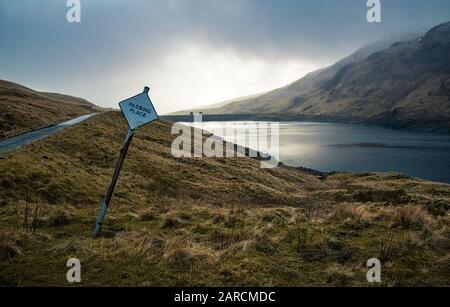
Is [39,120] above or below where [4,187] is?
above

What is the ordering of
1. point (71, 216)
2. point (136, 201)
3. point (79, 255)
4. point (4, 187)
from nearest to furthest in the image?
point (79, 255) < point (71, 216) < point (4, 187) < point (136, 201)

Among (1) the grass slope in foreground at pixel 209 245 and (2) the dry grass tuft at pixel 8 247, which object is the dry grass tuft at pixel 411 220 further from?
(2) the dry grass tuft at pixel 8 247

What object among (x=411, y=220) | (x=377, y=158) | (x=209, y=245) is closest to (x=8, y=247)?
(x=209, y=245)

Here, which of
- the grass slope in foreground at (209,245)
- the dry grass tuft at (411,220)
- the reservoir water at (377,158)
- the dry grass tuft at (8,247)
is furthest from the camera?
the reservoir water at (377,158)

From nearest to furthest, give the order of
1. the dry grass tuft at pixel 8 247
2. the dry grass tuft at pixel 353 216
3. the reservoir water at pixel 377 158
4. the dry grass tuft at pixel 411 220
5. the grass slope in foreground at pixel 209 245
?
the grass slope in foreground at pixel 209 245, the dry grass tuft at pixel 8 247, the dry grass tuft at pixel 411 220, the dry grass tuft at pixel 353 216, the reservoir water at pixel 377 158

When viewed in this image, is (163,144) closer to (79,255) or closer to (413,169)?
(79,255)

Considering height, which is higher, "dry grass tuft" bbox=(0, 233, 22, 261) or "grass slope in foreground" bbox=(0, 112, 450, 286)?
"dry grass tuft" bbox=(0, 233, 22, 261)

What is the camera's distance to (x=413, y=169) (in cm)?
8050

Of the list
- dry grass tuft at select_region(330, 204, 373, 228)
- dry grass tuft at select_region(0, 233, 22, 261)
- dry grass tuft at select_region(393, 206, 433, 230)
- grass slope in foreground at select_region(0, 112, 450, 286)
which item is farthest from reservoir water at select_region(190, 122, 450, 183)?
dry grass tuft at select_region(0, 233, 22, 261)

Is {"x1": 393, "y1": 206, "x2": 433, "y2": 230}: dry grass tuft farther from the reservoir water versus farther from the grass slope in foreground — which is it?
the reservoir water

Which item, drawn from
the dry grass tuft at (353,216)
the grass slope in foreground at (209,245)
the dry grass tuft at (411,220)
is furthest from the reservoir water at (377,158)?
the grass slope in foreground at (209,245)
